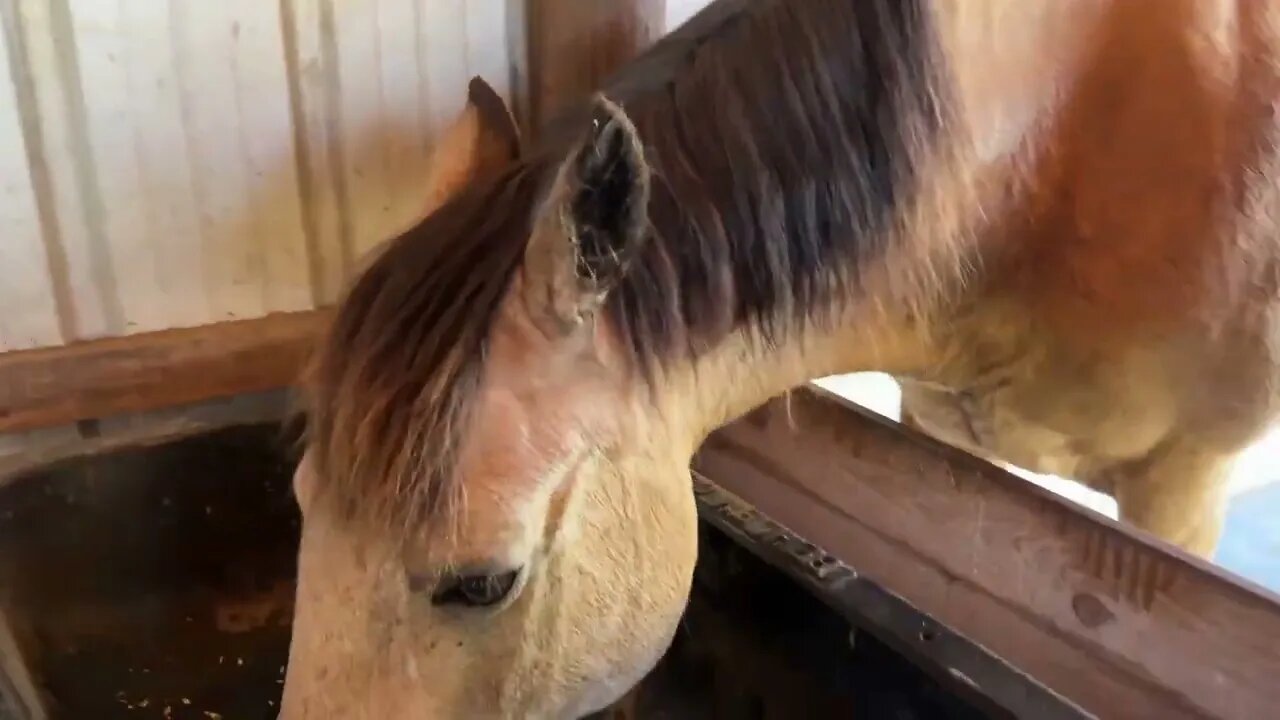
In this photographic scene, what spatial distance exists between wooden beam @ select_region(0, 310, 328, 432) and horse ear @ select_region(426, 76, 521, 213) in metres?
0.35

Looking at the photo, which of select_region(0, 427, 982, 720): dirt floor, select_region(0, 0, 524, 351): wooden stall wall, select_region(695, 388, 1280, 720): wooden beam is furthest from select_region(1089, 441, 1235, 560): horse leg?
select_region(0, 0, 524, 351): wooden stall wall

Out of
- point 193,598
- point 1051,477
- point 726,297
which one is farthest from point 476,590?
point 1051,477

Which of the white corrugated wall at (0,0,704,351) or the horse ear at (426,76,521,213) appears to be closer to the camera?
the horse ear at (426,76,521,213)

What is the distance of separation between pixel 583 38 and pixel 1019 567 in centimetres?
64

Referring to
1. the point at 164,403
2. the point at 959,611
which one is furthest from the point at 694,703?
the point at 164,403

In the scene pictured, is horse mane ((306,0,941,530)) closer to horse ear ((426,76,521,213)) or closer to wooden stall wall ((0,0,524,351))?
horse ear ((426,76,521,213))

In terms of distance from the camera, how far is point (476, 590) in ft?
1.96

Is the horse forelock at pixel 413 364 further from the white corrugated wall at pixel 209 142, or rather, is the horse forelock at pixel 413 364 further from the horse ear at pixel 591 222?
the white corrugated wall at pixel 209 142

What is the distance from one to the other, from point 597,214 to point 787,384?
0.95 feet

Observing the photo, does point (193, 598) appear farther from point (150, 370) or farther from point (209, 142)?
point (209, 142)

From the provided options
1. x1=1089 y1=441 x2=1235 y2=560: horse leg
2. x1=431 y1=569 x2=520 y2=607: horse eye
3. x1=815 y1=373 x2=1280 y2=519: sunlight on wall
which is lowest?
x1=815 y1=373 x2=1280 y2=519: sunlight on wall

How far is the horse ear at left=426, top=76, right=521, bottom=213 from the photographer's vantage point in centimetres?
75

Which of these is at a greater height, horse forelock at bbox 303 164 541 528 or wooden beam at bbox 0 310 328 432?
horse forelock at bbox 303 164 541 528

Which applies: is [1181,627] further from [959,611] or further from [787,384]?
[787,384]
